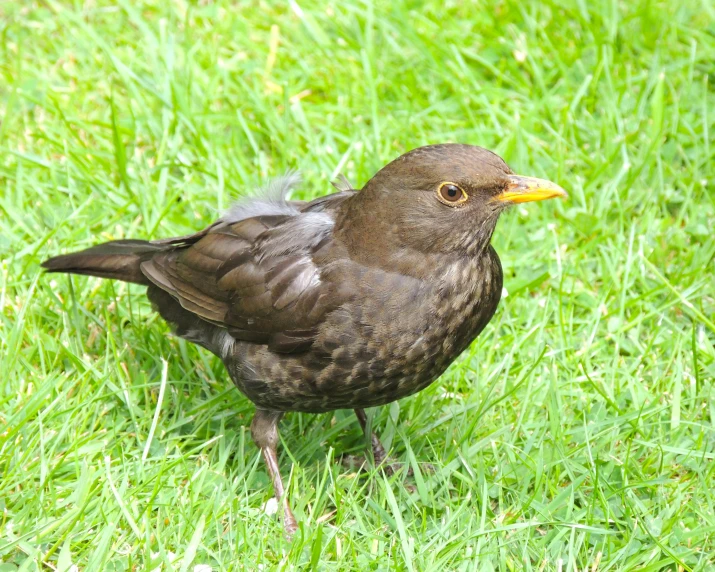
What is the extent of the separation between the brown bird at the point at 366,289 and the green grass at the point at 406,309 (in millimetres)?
423

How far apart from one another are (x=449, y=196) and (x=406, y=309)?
473mm

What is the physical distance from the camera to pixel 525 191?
398 centimetres

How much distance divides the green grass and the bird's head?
914mm

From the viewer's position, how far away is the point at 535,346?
5051 millimetres

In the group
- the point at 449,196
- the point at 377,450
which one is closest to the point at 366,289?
the point at 449,196

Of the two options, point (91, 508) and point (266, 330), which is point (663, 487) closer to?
point (266, 330)

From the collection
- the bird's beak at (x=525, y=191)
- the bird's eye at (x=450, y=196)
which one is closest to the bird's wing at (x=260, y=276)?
the bird's eye at (x=450, y=196)

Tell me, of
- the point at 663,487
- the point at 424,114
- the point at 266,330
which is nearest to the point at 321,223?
the point at 266,330

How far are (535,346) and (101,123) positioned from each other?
9.52ft

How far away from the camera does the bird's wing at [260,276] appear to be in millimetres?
4141

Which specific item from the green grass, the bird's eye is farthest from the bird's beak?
the green grass

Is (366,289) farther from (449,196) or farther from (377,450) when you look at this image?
(377,450)

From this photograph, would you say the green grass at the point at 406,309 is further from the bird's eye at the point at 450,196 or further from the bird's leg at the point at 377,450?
the bird's eye at the point at 450,196

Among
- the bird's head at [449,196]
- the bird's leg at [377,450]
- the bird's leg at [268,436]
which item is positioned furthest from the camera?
the bird's leg at [377,450]
